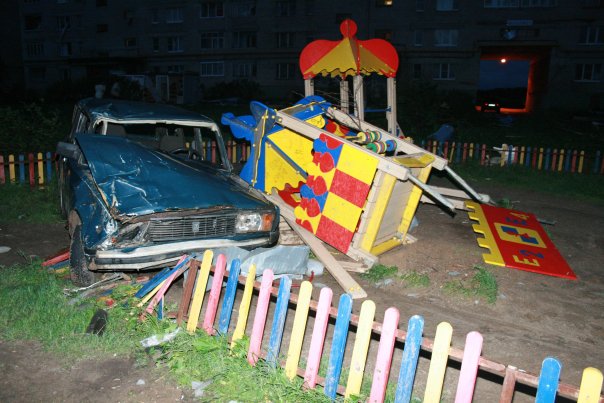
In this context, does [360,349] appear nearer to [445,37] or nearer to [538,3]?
[445,37]

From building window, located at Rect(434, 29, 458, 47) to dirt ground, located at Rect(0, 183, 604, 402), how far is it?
2947 cm

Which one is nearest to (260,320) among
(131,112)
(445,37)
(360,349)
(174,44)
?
(360,349)

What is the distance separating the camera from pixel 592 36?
32656 millimetres

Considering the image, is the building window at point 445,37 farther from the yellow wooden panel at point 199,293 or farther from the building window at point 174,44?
the yellow wooden panel at point 199,293

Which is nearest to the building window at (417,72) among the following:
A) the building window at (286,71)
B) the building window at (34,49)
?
the building window at (286,71)

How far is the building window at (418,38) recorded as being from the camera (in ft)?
117

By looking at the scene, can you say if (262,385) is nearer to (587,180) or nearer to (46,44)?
(587,180)

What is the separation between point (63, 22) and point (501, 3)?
42376mm

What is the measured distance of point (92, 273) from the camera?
5008 mm

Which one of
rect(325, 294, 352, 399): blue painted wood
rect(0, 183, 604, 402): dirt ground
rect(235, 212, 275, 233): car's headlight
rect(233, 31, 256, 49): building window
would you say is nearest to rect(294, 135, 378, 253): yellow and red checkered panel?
rect(0, 183, 604, 402): dirt ground

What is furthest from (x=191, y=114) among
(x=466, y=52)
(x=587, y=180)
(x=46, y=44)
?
(x=46, y=44)

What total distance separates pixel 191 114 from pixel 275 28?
1373 inches

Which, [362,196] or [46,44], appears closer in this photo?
[362,196]

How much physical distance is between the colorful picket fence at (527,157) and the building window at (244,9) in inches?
1179
